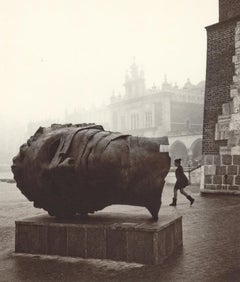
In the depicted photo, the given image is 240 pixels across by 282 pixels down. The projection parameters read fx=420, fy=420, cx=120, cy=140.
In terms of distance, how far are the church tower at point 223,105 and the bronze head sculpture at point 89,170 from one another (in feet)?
29.1

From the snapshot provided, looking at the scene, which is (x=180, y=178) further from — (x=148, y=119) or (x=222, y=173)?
(x=148, y=119)

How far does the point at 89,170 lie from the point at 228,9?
11.0 meters

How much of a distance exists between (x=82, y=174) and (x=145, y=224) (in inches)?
39.8

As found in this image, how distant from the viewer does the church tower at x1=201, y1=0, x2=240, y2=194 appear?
45.4 ft

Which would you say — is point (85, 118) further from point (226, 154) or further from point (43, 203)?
point (43, 203)

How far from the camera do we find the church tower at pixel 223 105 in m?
13.9

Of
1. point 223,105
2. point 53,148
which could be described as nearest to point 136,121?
point 223,105

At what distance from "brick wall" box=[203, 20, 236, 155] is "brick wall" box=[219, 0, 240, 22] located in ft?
0.75

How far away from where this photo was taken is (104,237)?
5.26 m

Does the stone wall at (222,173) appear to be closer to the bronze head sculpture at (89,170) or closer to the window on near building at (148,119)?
the bronze head sculpture at (89,170)

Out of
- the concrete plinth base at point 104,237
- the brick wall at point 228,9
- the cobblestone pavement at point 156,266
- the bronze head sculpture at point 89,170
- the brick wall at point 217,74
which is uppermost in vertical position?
the brick wall at point 228,9

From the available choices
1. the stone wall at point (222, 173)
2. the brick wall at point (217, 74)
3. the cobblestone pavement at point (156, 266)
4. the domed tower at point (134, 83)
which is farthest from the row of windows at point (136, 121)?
the cobblestone pavement at point (156, 266)

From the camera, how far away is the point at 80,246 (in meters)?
5.40

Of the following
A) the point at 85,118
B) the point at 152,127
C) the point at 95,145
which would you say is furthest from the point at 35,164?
the point at 85,118
